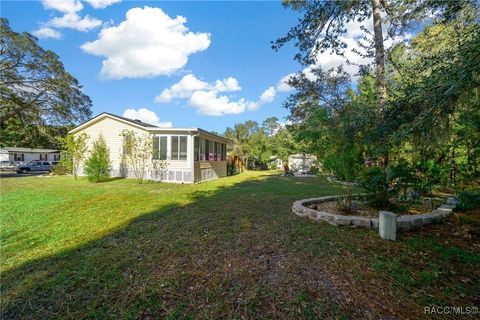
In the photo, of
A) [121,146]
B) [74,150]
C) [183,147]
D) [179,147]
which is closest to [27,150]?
[74,150]

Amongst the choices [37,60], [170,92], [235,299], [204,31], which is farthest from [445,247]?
[170,92]

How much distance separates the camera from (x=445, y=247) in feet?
10.9

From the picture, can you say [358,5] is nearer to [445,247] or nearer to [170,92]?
[445,247]

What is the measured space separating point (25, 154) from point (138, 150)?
37.3 meters

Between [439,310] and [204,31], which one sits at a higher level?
[204,31]

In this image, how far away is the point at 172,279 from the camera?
2.65 meters

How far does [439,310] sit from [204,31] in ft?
40.0

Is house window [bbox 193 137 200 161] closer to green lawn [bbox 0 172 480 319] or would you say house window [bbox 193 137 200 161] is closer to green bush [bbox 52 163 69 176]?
green lawn [bbox 0 172 480 319]

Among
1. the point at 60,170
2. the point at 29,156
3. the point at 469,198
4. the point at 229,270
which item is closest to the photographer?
the point at 229,270

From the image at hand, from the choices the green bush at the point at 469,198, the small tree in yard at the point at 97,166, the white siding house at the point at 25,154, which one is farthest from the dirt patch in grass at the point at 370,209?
the white siding house at the point at 25,154

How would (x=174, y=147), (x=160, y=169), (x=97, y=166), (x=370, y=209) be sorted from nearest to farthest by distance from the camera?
1. (x=370, y=209)
2. (x=97, y=166)
3. (x=174, y=147)
4. (x=160, y=169)

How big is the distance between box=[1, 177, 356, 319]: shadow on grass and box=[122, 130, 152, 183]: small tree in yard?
9.91 metres

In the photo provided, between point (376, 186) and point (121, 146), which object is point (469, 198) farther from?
point (121, 146)

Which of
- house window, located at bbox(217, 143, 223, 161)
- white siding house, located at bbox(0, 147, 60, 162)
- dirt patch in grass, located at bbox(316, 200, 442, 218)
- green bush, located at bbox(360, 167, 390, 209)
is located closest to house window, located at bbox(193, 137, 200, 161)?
house window, located at bbox(217, 143, 223, 161)
